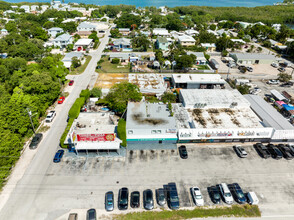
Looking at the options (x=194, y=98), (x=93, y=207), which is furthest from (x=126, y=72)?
(x=93, y=207)

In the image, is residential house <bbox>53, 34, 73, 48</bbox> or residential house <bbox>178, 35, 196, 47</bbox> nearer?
residential house <bbox>53, 34, 73, 48</bbox>

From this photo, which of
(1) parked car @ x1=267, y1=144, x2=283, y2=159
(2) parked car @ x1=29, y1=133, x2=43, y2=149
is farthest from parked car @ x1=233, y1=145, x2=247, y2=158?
(2) parked car @ x1=29, y1=133, x2=43, y2=149

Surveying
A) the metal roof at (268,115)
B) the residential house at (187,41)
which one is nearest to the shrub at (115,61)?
the residential house at (187,41)

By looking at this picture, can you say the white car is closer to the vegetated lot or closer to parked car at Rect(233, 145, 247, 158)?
the vegetated lot

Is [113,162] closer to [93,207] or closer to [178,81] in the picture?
[93,207]

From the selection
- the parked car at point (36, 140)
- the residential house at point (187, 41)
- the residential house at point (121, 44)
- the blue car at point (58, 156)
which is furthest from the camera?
the residential house at point (187, 41)

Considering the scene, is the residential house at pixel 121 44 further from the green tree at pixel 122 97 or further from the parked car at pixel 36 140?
the parked car at pixel 36 140
